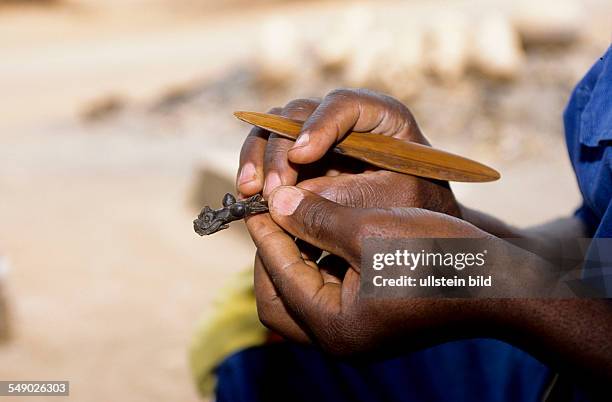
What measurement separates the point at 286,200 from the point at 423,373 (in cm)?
55

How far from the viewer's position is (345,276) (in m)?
1.10

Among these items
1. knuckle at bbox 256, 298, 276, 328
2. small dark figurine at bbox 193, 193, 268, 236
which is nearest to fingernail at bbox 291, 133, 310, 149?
small dark figurine at bbox 193, 193, 268, 236

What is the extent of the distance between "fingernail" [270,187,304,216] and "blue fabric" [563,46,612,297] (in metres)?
0.41

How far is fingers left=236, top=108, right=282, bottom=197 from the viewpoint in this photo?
125cm

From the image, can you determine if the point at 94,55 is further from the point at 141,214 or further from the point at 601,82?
the point at 601,82

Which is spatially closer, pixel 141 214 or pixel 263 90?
pixel 141 214

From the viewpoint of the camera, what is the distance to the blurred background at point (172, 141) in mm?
3133

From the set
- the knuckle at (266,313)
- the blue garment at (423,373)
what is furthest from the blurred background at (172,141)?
the knuckle at (266,313)

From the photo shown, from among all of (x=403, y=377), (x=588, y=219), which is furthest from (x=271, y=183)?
(x=588, y=219)

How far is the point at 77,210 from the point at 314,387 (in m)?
3.57

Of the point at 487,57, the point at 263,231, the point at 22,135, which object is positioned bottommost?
the point at 22,135

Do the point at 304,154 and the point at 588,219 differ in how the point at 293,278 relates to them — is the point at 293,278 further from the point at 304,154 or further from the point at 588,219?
the point at 588,219

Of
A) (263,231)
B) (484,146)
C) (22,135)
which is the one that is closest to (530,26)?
(484,146)

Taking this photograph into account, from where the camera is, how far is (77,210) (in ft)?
15.7
